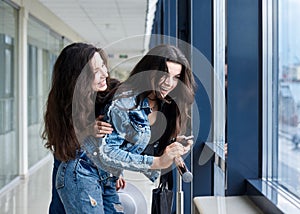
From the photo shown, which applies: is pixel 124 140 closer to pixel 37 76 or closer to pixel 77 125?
pixel 77 125

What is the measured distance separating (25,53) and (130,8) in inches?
81.9

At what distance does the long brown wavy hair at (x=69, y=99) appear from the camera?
5.87 feet

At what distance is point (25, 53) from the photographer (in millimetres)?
7125

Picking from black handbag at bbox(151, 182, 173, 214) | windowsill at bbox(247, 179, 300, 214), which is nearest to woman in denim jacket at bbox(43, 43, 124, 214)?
black handbag at bbox(151, 182, 173, 214)

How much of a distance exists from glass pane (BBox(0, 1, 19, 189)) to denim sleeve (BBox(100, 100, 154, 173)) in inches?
188

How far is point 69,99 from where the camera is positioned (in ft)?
5.92

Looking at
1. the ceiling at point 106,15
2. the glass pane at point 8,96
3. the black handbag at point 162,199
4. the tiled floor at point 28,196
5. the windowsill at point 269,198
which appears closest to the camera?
the windowsill at point 269,198

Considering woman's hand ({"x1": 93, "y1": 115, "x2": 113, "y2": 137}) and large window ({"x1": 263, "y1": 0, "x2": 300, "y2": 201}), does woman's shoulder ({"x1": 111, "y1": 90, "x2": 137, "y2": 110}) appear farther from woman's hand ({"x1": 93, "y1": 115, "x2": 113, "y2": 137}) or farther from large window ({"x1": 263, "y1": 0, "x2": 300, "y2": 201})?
large window ({"x1": 263, "y1": 0, "x2": 300, "y2": 201})

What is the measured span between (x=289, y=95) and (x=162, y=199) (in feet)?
2.33

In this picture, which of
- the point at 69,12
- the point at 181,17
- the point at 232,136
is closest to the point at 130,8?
the point at 69,12

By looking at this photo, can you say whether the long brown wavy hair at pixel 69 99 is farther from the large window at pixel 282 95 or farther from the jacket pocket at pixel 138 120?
the large window at pixel 282 95

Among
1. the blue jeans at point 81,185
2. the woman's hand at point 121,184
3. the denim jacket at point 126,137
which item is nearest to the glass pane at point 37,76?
the woman's hand at point 121,184

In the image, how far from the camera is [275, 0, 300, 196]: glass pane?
177cm

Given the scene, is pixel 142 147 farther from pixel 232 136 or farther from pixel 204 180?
pixel 204 180
